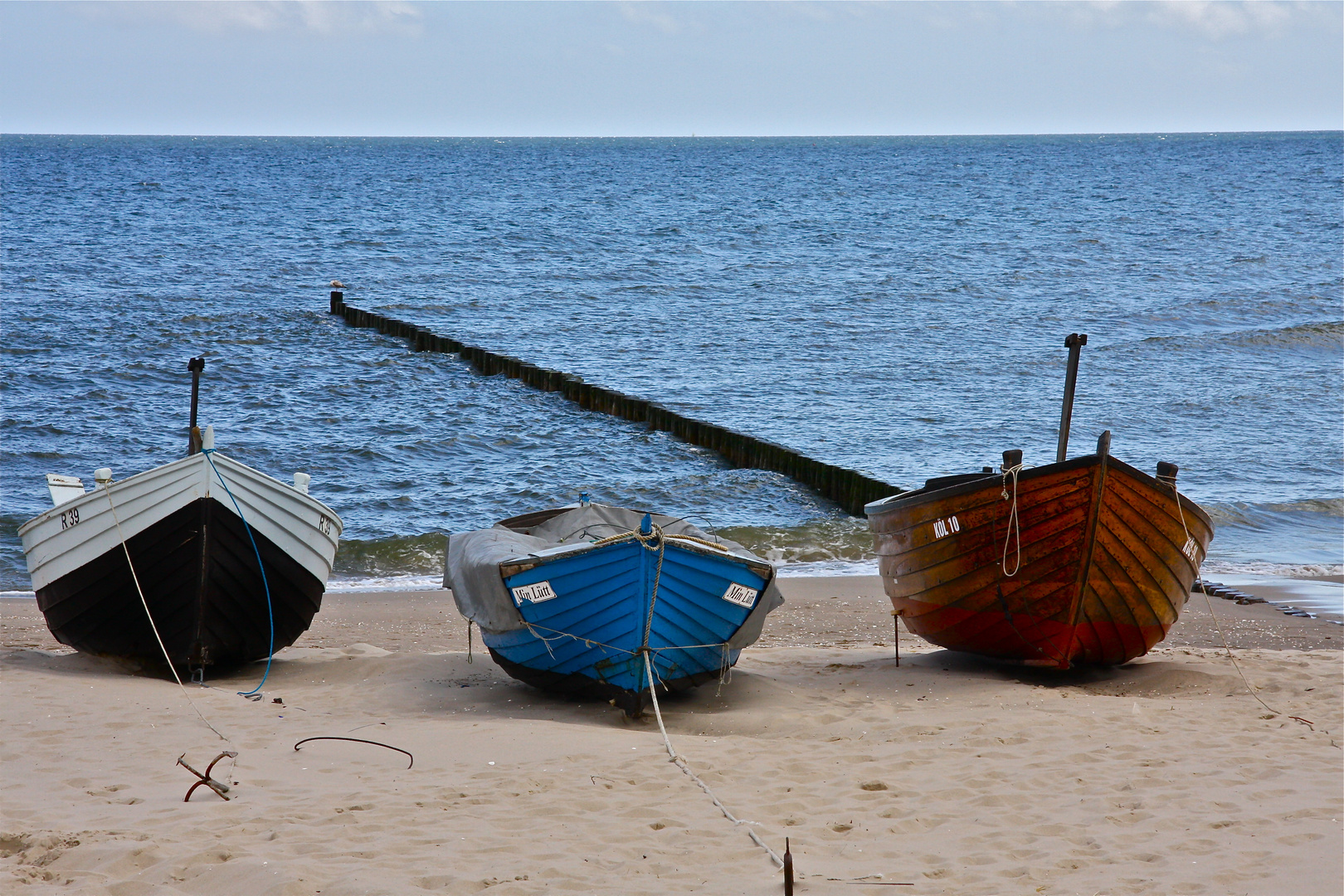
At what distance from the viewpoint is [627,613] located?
733 centimetres

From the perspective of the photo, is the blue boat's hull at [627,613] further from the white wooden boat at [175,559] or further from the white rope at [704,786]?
the white wooden boat at [175,559]

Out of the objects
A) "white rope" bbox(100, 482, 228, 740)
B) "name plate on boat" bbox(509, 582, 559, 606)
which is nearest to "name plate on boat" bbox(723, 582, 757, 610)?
"name plate on boat" bbox(509, 582, 559, 606)

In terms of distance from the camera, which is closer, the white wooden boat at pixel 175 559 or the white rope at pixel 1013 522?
the white rope at pixel 1013 522

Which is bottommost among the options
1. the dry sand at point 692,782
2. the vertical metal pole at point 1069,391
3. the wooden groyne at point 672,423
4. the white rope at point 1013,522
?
the dry sand at point 692,782

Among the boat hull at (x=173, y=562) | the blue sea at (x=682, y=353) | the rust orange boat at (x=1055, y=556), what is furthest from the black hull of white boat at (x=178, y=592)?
the rust orange boat at (x=1055, y=556)

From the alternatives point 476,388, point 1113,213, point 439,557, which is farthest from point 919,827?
point 1113,213

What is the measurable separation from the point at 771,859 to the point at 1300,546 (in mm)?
11597

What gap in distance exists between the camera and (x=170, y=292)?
30.8 m

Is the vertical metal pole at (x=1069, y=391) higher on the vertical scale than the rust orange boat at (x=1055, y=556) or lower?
higher

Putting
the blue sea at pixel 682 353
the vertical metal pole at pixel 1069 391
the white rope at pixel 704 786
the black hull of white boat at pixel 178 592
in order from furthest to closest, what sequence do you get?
the blue sea at pixel 682 353 < the vertical metal pole at pixel 1069 391 < the black hull of white boat at pixel 178 592 < the white rope at pixel 704 786

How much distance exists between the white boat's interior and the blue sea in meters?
3.97

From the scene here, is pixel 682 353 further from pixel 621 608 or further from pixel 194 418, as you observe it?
pixel 621 608

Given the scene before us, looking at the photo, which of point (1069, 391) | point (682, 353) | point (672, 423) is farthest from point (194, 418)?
point (682, 353)

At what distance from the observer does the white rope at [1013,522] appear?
7.81 m
